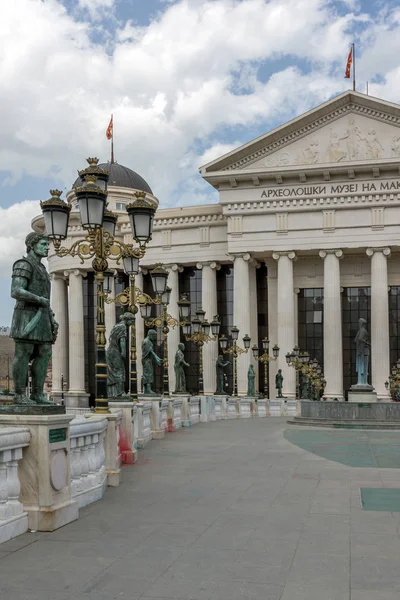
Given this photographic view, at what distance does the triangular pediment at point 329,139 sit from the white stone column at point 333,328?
25.3 feet

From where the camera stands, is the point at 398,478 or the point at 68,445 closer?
the point at 68,445

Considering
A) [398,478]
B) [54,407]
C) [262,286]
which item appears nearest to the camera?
[54,407]

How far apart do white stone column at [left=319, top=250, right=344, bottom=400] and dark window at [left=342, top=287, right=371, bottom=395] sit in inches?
139

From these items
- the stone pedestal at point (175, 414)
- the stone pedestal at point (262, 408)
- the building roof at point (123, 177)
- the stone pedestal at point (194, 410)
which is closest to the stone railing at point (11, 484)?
the stone pedestal at point (175, 414)

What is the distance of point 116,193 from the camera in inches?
3105

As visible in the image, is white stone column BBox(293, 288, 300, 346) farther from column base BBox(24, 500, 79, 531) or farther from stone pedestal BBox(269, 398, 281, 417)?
column base BBox(24, 500, 79, 531)

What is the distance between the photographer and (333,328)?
2336 inches

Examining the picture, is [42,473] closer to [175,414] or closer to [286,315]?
[175,414]

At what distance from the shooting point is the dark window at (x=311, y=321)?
6397 cm

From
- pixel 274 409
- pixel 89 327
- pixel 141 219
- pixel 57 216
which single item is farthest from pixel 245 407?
pixel 89 327

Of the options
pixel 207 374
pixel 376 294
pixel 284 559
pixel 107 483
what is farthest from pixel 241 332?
pixel 284 559

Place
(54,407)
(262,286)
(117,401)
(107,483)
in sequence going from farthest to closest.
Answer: (262,286)
(117,401)
(107,483)
(54,407)

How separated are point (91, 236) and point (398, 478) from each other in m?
7.27

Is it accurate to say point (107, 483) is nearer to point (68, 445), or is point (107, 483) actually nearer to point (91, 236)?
point (68, 445)
